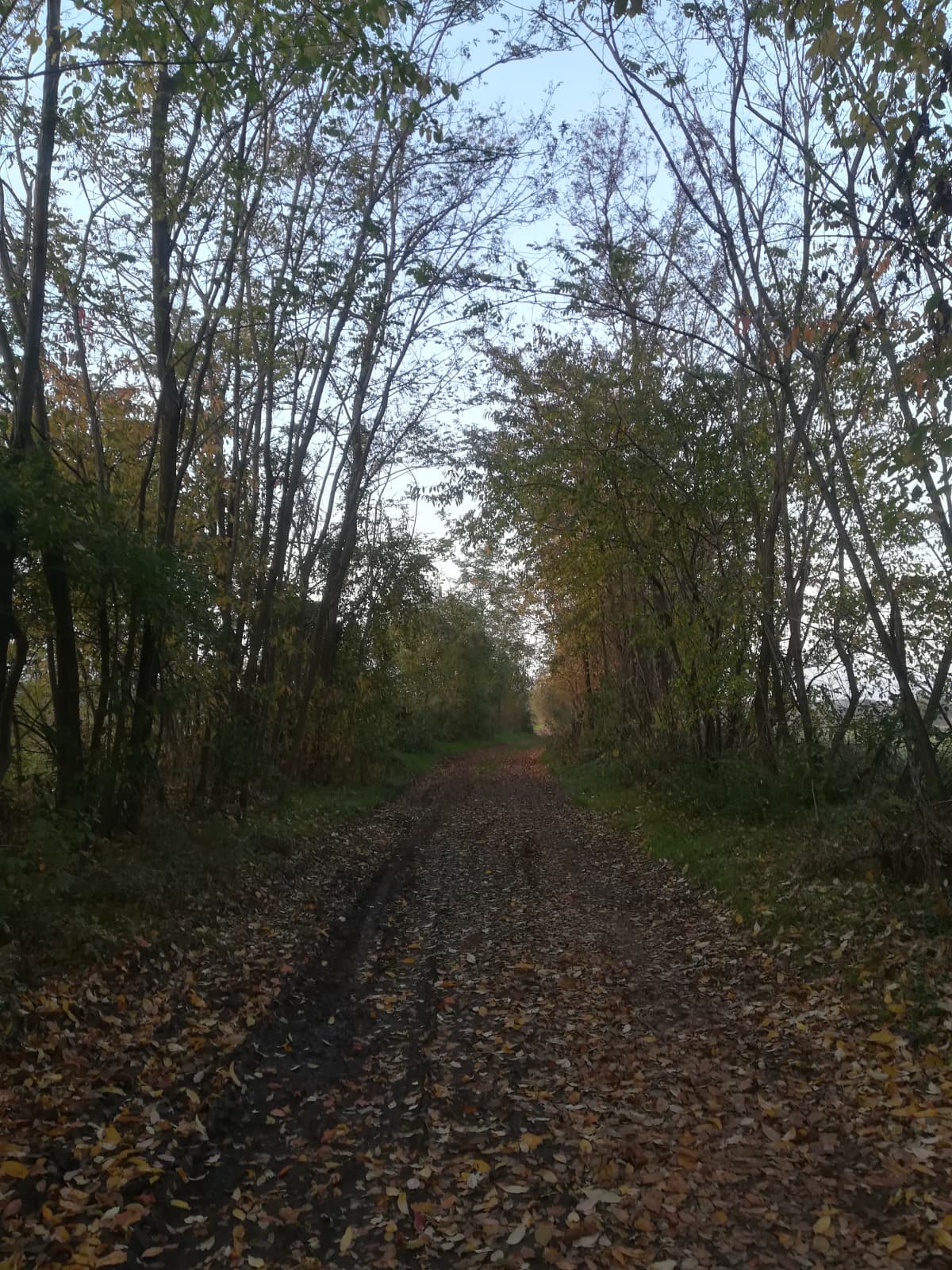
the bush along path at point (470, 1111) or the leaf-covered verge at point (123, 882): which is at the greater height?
the leaf-covered verge at point (123, 882)

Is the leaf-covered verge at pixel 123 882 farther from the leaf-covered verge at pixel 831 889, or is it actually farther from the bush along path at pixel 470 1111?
the leaf-covered verge at pixel 831 889

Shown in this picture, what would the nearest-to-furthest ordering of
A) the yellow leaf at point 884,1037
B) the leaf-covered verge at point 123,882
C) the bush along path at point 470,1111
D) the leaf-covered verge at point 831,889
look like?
the bush along path at point 470,1111, the yellow leaf at point 884,1037, the leaf-covered verge at point 831,889, the leaf-covered verge at point 123,882

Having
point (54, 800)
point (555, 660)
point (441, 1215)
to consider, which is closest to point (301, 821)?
point (54, 800)

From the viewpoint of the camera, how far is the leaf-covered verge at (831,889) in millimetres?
6648

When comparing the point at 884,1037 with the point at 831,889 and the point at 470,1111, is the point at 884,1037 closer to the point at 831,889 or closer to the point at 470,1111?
the point at 470,1111

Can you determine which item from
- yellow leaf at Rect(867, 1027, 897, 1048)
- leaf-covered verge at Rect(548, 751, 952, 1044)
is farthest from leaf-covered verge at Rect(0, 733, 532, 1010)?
yellow leaf at Rect(867, 1027, 897, 1048)

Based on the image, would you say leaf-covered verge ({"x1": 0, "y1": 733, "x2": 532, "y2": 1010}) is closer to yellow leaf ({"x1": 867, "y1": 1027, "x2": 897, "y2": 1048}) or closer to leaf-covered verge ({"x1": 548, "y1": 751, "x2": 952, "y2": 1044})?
leaf-covered verge ({"x1": 548, "y1": 751, "x2": 952, "y2": 1044})

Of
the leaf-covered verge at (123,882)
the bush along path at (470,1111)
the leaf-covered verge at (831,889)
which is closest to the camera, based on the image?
the bush along path at (470,1111)

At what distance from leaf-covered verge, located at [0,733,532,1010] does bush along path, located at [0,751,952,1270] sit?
37 centimetres

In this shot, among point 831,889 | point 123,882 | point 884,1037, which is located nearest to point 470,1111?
point 884,1037

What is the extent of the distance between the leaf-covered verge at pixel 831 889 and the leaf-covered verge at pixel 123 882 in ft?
17.2

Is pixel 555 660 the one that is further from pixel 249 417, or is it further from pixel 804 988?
pixel 804 988

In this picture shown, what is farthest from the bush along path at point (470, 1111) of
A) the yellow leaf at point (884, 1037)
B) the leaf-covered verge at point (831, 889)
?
the leaf-covered verge at point (831, 889)

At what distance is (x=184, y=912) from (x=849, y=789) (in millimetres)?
8482
